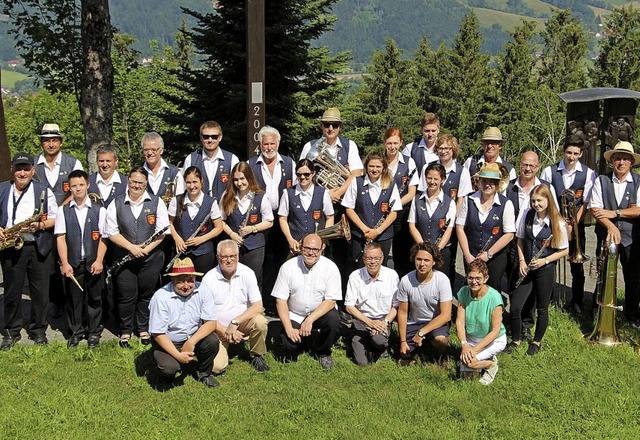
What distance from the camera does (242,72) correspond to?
47.3ft

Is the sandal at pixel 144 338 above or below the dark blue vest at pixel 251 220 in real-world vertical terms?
below

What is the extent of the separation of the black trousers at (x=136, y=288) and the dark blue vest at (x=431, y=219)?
106 inches

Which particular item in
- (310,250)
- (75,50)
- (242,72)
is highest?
(75,50)

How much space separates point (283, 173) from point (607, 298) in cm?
362

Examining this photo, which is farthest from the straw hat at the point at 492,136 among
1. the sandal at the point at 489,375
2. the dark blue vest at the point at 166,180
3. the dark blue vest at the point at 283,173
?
the dark blue vest at the point at 166,180

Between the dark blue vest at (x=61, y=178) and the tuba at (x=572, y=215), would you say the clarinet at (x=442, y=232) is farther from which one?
the dark blue vest at (x=61, y=178)

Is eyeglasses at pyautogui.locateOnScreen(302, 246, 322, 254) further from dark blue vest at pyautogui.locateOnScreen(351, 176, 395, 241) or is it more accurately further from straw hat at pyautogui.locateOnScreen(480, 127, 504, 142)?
straw hat at pyautogui.locateOnScreen(480, 127, 504, 142)

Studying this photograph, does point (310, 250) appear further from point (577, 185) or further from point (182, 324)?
point (577, 185)

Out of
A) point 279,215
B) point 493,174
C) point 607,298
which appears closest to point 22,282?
point 279,215

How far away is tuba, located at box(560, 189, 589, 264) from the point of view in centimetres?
712

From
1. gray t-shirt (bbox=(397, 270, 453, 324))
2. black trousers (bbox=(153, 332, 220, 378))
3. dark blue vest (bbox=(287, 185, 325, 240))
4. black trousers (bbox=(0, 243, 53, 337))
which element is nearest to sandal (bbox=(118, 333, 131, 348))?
black trousers (bbox=(0, 243, 53, 337))

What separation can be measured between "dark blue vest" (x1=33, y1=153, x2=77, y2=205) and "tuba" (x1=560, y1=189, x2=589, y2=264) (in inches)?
209

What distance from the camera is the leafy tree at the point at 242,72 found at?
14.1m

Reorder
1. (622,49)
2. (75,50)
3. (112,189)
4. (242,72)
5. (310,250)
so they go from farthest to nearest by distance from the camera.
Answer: (622,49), (242,72), (75,50), (112,189), (310,250)
